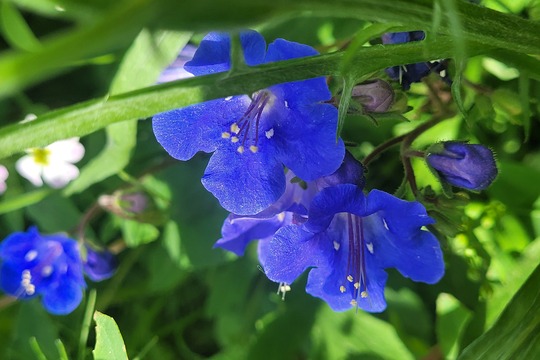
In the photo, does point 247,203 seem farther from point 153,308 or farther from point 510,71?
point 153,308

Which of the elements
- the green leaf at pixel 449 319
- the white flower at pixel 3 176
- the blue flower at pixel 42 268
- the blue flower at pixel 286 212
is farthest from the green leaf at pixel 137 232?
the green leaf at pixel 449 319

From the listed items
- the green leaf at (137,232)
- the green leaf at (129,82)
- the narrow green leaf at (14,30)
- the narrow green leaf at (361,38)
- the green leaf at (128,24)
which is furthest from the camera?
the green leaf at (137,232)

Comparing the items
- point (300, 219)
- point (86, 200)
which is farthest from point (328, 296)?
point (86, 200)

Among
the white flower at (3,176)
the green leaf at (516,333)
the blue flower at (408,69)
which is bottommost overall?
the white flower at (3,176)

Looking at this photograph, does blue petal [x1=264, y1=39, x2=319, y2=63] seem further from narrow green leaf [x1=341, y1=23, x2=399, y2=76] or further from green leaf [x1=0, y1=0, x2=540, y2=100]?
green leaf [x1=0, y1=0, x2=540, y2=100]

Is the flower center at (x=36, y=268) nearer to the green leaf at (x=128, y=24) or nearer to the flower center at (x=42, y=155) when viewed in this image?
the flower center at (x=42, y=155)

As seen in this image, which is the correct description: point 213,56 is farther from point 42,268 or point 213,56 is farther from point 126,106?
point 42,268

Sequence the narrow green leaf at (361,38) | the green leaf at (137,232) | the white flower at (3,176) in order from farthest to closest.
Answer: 1. the white flower at (3,176)
2. the green leaf at (137,232)
3. the narrow green leaf at (361,38)

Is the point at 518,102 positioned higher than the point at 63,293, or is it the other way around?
the point at 518,102
